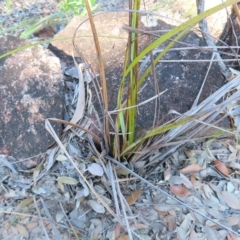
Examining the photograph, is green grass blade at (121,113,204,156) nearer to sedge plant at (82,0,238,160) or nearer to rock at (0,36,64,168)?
sedge plant at (82,0,238,160)

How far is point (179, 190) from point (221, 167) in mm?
138

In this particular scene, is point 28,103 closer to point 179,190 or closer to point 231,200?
point 179,190

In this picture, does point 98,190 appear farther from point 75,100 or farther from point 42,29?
point 42,29

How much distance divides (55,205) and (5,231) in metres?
0.14

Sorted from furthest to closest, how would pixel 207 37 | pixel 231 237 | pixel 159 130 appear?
1. pixel 207 37
2. pixel 231 237
3. pixel 159 130

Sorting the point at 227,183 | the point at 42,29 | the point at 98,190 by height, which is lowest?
the point at 227,183

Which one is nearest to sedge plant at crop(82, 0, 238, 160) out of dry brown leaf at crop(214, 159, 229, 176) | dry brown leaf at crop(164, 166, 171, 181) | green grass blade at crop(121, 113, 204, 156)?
green grass blade at crop(121, 113, 204, 156)

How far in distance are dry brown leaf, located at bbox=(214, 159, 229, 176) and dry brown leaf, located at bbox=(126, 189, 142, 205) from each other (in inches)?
9.0

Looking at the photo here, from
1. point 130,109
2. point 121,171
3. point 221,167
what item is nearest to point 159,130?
point 130,109

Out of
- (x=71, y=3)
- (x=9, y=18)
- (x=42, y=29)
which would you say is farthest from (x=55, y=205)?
(x=9, y=18)

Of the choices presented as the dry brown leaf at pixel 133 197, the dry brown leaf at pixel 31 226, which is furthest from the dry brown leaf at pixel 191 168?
the dry brown leaf at pixel 31 226

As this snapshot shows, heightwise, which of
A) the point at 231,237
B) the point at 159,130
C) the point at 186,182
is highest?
the point at 159,130

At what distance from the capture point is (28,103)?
91cm

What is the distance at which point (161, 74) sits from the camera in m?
0.95
